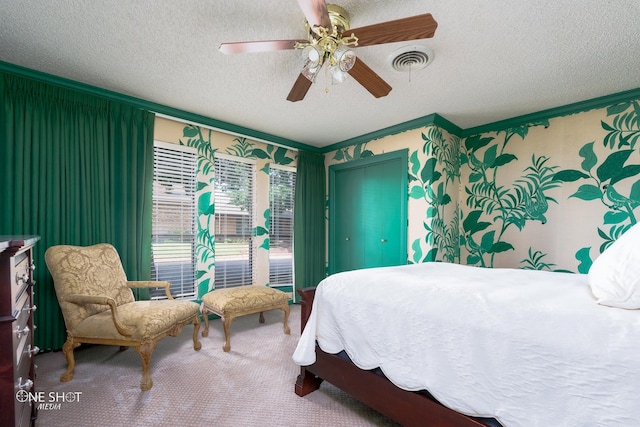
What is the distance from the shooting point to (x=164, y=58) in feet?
7.47

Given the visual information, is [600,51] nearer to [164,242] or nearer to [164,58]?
[164,58]

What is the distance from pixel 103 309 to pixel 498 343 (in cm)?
269

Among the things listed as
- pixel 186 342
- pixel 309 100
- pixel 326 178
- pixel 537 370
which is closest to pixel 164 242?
pixel 186 342

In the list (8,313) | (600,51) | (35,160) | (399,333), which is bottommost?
(399,333)

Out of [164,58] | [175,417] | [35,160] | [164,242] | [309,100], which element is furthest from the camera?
[164,242]

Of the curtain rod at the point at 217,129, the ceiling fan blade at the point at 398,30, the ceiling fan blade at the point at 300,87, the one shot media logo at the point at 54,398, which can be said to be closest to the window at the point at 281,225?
the curtain rod at the point at 217,129

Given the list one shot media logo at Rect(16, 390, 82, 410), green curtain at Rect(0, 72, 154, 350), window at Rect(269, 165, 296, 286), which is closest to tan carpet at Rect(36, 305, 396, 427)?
one shot media logo at Rect(16, 390, 82, 410)

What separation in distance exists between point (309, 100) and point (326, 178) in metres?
1.95

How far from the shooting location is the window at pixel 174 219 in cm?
325

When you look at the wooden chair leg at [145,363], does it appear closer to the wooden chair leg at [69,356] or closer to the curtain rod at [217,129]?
the wooden chair leg at [69,356]

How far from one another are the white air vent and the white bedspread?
162 cm

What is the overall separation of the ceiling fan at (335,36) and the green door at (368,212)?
2152 millimetres

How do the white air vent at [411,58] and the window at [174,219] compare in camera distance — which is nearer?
the white air vent at [411,58]

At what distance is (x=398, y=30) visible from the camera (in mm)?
1544
